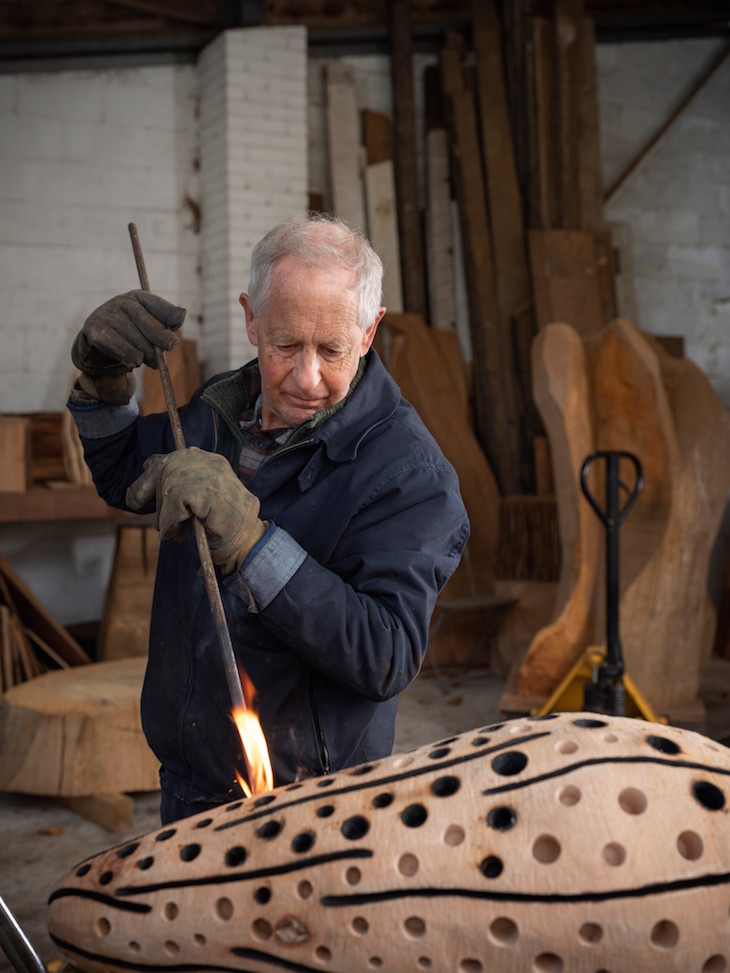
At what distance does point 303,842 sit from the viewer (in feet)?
3.40

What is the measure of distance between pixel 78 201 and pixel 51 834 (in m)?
3.63

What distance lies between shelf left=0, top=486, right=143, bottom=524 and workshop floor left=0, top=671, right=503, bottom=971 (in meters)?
1.27

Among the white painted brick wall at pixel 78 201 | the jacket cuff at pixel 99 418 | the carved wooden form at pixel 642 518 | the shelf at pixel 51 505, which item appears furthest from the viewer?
the white painted brick wall at pixel 78 201

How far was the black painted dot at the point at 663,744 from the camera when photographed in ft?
3.34

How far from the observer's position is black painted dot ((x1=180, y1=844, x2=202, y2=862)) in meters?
1.08

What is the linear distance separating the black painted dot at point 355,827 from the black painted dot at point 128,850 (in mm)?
286

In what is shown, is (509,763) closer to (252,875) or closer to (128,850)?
(252,875)

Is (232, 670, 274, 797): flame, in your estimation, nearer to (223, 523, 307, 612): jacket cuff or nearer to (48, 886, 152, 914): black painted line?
(223, 523, 307, 612): jacket cuff

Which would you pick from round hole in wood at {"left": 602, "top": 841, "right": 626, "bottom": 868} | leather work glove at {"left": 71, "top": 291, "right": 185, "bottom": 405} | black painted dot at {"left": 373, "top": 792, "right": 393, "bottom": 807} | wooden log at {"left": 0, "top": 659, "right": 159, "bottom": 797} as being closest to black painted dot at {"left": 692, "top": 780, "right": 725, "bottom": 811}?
round hole in wood at {"left": 602, "top": 841, "right": 626, "bottom": 868}

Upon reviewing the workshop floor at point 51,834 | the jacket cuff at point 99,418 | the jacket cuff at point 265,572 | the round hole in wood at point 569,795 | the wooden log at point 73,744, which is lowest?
the workshop floor at point 51,834

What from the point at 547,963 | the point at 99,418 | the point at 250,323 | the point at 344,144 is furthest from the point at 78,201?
the point at 547,963

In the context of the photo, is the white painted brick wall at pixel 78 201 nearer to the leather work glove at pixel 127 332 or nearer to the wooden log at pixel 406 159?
the wooden log at pixel 406 159

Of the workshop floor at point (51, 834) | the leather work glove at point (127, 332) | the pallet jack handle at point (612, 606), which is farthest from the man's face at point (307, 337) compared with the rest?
the pallet jack handle at point (612, 606)

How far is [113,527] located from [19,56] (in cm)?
273
